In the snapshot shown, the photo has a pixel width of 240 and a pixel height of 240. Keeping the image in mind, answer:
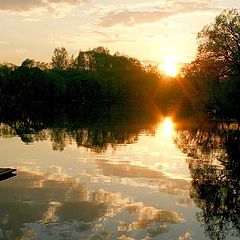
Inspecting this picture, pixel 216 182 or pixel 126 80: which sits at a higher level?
pixel 126 80

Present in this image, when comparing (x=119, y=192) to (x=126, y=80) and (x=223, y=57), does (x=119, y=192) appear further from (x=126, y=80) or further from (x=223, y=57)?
(x=126, y=80)

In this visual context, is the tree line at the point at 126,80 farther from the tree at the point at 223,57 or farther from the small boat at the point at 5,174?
the small boat at the point at 5,174

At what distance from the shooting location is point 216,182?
2464 cm

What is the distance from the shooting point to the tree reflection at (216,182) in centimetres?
1730

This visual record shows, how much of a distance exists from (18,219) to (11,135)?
3513cm

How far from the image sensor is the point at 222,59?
6981cm

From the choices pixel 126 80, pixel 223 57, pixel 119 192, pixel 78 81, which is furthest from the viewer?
pixel 126 80

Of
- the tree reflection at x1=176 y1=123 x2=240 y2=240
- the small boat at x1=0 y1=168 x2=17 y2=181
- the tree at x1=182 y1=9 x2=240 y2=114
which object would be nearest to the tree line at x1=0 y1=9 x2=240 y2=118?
the tree at x1=182 y1=9 x2=240 y2=114

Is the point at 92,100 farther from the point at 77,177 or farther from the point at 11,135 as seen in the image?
the point at 77,177

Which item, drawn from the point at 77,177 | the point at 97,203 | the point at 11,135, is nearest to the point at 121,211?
the point at 97,203

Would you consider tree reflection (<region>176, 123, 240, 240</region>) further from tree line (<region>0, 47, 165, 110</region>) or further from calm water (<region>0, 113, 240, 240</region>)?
tree line (<region>0, 47, 165, 110</region>)

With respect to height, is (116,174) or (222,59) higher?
(222,59)

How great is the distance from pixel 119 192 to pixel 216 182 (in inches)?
233

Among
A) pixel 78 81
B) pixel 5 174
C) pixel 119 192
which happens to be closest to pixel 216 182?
pixel 119 192
